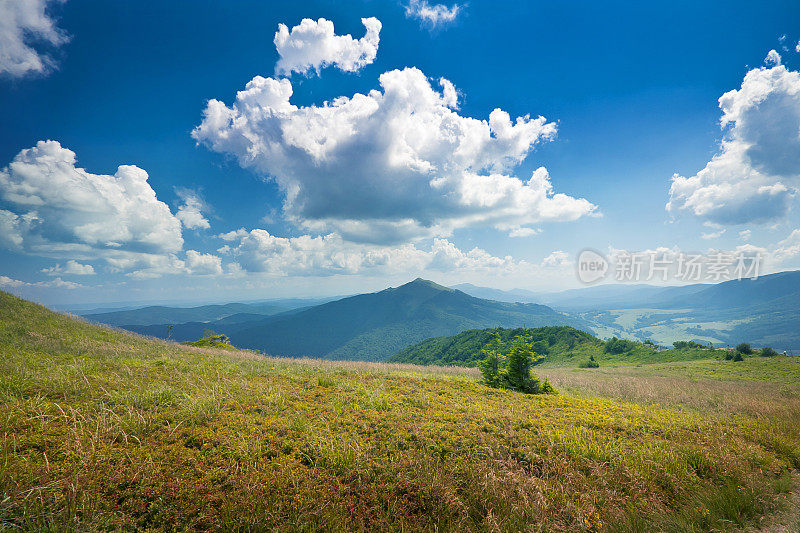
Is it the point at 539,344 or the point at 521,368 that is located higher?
the point at 521,368

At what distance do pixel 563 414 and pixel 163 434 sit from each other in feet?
29.5

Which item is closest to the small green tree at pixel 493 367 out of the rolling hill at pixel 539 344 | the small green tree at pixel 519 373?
the small green tree at pixel 519 373

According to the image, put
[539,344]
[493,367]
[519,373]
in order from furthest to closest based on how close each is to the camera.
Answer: [539,344] → [493,367] → [519,373]

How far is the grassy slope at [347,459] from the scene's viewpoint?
3609 millimetres

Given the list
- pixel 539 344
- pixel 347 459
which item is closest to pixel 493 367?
pixel 347 459

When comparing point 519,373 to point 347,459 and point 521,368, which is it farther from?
point 347,459

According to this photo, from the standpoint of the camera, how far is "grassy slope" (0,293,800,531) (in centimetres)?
361

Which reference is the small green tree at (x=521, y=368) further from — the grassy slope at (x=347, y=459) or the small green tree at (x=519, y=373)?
the grassy slope at (x=347, y=459)

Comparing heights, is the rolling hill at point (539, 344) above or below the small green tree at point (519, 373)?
below

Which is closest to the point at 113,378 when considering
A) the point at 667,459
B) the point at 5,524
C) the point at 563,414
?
the point at 5,524

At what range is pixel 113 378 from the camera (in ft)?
23.3

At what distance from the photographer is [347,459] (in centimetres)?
478

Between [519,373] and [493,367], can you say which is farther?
[493,367]

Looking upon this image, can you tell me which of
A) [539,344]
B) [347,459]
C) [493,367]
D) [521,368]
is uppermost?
[347,459]
